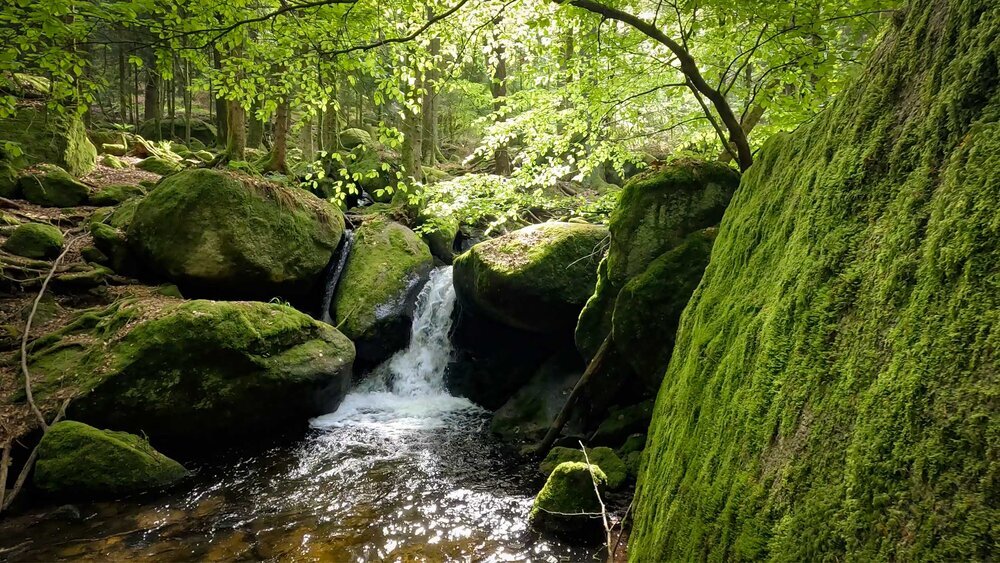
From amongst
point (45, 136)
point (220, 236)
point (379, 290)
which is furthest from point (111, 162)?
point (379, 290)

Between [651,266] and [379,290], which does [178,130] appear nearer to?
[379,290]

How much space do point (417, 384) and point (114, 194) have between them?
8.08 metres

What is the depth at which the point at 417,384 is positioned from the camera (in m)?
9.59

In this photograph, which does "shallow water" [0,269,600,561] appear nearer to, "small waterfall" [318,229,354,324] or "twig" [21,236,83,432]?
"twig" [21,236,83,432]

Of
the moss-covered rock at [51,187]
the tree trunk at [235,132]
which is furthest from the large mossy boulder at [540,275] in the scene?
the moss-covered rock at [51,187]

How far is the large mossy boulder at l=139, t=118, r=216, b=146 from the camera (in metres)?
19.4

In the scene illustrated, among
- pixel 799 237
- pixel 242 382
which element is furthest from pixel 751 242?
pixel 242 382

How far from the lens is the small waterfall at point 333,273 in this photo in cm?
1030

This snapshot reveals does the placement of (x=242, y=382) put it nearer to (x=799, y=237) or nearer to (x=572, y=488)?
(x=572, y=488)

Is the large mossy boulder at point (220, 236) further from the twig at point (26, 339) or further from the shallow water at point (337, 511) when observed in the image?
the shallow water at point (337, 511)

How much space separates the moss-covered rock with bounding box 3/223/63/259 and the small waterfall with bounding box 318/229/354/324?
4.49 meters

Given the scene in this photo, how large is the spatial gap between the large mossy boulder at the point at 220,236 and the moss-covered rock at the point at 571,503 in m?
6.76

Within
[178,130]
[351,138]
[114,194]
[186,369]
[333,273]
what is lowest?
[186,369]


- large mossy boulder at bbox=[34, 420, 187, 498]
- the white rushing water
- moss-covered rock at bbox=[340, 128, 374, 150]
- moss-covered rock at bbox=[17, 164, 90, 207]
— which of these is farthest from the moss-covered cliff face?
moss-covered rock at bbox=[340, 128, 374, 150]
